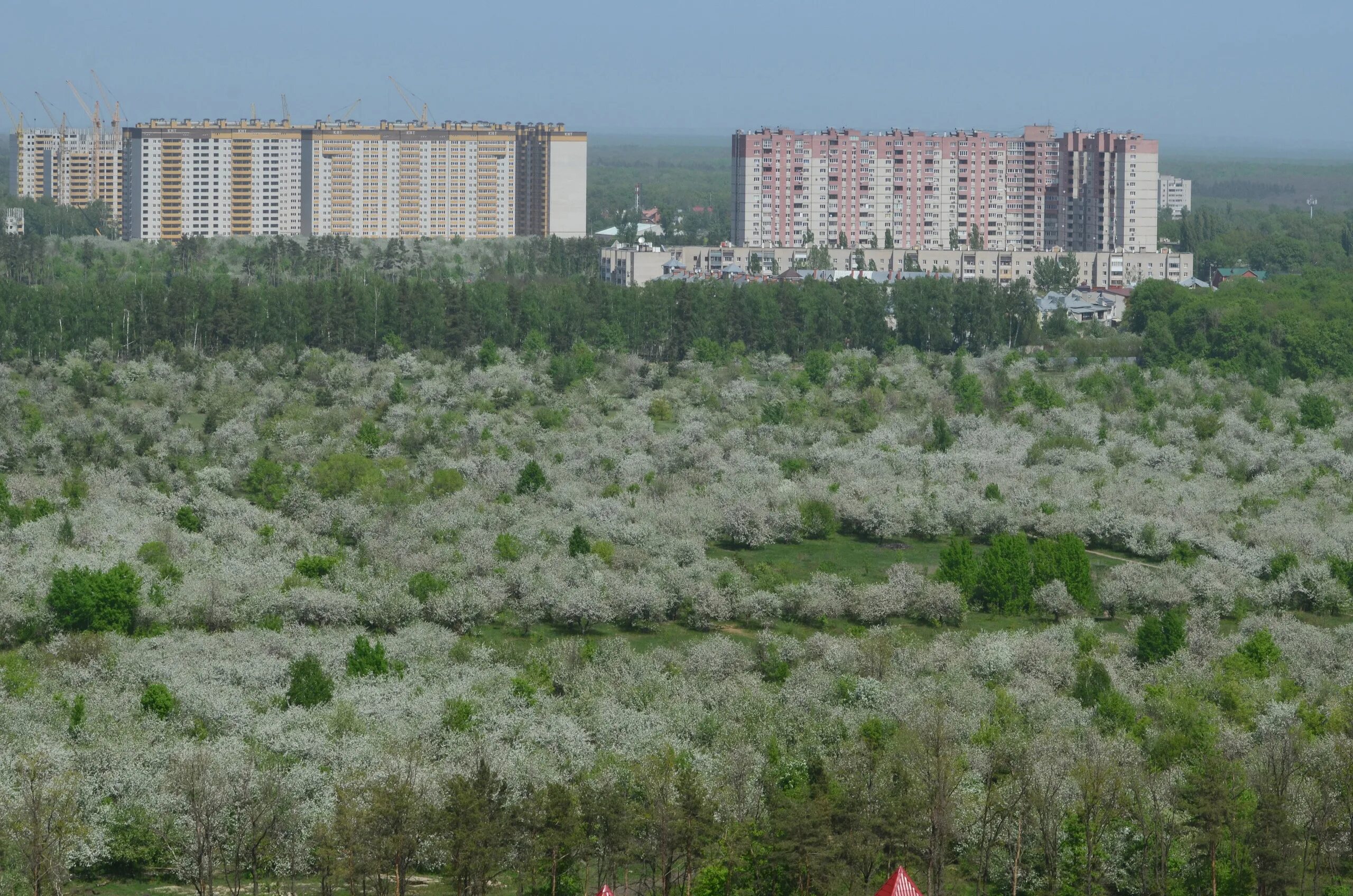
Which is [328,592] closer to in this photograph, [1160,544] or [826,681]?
[826,681]

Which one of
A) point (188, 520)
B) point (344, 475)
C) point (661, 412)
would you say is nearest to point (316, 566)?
point (188, 520)

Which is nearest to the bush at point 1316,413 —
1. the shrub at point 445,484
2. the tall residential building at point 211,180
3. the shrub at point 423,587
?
the shrub at point 445,484

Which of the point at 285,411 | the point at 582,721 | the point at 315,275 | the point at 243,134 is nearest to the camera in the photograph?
the point at 582,721

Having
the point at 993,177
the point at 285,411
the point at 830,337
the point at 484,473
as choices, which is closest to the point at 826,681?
the point at 484,473

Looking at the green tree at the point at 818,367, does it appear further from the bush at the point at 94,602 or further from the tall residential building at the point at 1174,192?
the tall residential building at the point at 1174,192

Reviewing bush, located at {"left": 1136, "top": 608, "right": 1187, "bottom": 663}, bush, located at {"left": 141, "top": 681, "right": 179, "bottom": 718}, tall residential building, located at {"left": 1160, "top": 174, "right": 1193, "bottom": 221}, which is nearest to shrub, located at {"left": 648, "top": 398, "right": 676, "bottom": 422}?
bush, located at {"left": 1136, "top": 608, "right": 1187, "bottom": 663}
